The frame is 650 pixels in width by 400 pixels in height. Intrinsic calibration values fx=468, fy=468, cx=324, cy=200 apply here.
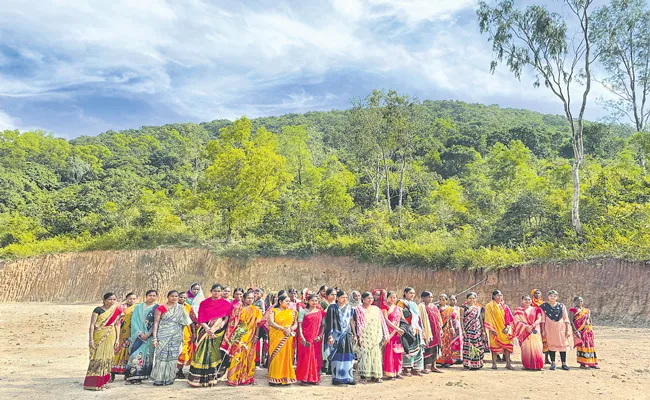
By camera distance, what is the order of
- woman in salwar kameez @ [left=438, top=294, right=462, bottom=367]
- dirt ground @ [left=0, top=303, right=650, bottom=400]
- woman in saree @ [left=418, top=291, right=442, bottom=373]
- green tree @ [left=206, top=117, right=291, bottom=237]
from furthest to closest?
1. green tree @ [left=206, top=117, right=291, bottom=237]
2. woman in salwar kameez @ [left=438, top=294, right=462, bottom=367]
3. woman in saree @ [left=418, top=291, right=442, bottom=373]
4. dirt ground @ [left=0, top=303, right=650, bottom=400]

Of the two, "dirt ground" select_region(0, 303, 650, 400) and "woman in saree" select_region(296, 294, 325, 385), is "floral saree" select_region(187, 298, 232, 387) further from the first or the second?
"woman in saree" select_region(296, 294, 325, 385)

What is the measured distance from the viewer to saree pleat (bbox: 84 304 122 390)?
260 inches

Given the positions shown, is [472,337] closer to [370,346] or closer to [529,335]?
[529,335]

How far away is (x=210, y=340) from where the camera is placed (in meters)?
6.91

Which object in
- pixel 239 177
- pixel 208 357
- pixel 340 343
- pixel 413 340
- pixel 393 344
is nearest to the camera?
pixel 208 357

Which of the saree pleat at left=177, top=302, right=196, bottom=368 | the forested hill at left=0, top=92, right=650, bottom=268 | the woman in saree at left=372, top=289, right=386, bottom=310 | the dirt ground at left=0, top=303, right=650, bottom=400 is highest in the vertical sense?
the forested hill at left=0, top=92, right=650, bottom=268

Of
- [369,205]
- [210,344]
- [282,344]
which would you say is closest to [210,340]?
[210,344]

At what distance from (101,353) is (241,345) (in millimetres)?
1957

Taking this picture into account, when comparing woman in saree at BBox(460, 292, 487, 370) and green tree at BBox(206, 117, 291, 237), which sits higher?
green tree at BBox(206, 117, 291, 237)

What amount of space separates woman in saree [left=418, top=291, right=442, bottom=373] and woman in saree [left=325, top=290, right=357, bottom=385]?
1.60 m

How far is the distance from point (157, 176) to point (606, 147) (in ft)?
141

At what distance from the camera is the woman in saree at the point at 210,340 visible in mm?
6852

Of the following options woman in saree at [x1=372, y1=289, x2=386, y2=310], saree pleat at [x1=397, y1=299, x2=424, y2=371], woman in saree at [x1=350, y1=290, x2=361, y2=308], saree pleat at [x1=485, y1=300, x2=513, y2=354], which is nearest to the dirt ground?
saree pleat at [x1=397, y1=299, x2=424, y2=371]

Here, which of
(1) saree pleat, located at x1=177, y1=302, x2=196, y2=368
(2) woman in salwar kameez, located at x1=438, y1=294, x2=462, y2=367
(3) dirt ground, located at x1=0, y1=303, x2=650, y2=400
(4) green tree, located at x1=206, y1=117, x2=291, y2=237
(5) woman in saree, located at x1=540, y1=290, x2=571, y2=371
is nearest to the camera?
(3) dirt ground, located at x1=0, y1=303, x2=650, y2=400
